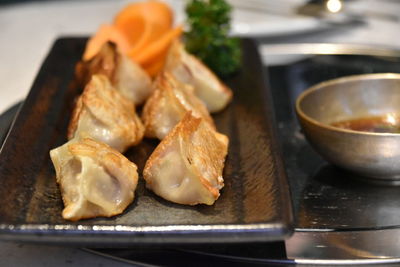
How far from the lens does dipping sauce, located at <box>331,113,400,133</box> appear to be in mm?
2324

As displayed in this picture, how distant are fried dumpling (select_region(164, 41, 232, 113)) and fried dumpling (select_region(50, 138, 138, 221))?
80 cm

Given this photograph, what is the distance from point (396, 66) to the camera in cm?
307

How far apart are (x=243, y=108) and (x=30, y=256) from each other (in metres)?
1.11

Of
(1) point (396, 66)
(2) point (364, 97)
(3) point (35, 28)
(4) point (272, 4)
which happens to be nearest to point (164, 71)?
(2) point (364, 97)

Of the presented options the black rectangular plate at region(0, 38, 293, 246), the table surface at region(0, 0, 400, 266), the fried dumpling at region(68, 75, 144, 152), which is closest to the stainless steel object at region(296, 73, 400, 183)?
the black rectangular plate at region(0, 38, 293, 246)

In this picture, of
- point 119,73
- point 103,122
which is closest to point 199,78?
point 119,73

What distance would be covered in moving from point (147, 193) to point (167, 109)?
52 centimetres

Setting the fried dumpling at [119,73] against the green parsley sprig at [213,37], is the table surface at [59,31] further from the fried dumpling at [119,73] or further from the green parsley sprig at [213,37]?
the fried dumpling at [119,73]

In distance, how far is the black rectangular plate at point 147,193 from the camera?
165 cm

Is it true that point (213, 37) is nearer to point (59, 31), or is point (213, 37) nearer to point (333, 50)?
point (333, 50)

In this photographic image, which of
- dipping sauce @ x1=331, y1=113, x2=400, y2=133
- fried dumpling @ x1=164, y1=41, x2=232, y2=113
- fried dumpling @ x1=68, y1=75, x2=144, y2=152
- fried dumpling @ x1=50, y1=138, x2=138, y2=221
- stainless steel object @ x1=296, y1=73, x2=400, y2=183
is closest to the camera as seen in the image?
fried dumpling @ x1=50, y1=138, x2=138, y2=221

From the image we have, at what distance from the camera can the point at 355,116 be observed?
8.18 feet

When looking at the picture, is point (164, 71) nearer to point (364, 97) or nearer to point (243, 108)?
point (243, 108)

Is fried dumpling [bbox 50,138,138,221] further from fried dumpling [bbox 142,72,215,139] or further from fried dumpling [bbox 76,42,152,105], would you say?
fried dumpling [bbox 76,42,152,105]
